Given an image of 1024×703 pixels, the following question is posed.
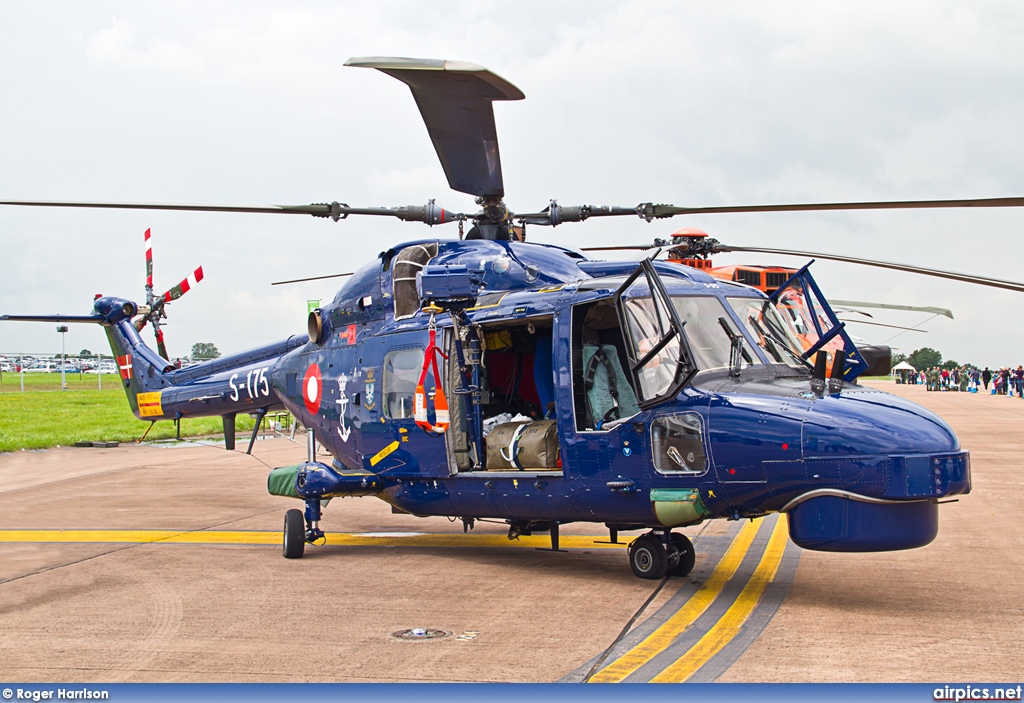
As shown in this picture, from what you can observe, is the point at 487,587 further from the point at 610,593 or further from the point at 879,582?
the point at 879,582

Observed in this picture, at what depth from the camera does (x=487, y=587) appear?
860cm

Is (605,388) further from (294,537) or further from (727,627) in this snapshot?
(294,537)

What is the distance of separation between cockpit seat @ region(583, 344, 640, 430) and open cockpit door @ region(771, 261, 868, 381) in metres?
1.49

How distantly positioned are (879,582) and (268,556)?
20.1 feet

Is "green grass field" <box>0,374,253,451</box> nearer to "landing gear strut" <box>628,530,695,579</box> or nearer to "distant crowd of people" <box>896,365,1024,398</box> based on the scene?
"landing gear strut" <box>628,530,695,579</box>

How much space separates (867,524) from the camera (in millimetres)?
6941

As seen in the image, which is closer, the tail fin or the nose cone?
the nose cone

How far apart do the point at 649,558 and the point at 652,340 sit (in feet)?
6.56

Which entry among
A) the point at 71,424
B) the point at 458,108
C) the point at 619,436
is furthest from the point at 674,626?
the point at 71,424

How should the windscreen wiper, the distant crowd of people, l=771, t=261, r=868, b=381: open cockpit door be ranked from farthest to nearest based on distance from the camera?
the distant crowd of people
l=771, t=261, r=868, b=381: open cockpit door
the windscreen wiper

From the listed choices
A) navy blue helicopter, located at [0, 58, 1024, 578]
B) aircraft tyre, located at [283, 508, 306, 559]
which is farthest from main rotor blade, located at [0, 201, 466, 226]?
aircraft tyre, located at [283, 508, 306, 559]

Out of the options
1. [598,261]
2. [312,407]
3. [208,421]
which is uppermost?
[598,261]

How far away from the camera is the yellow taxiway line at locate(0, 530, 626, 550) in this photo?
36.5 ft

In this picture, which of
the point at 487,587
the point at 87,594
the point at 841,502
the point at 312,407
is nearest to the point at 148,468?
the point at 312,407
